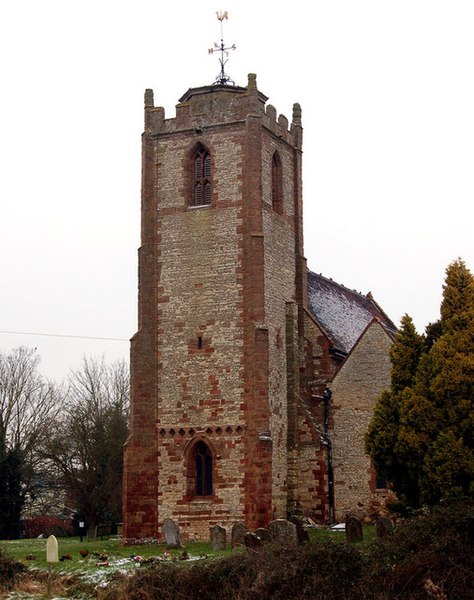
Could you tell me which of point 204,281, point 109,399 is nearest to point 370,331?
point 204,281

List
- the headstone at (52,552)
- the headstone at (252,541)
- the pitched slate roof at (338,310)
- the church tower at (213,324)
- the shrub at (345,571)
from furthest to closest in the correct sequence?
1. the pitched slate roof at (338,310)
2. the church tower at (213,324)
3. the headstone at (52,552)
4. the headstone at (252,541)
5. the shrub at (345,571)

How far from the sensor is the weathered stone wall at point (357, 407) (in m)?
35.8

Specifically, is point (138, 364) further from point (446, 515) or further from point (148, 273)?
point (446, 515)

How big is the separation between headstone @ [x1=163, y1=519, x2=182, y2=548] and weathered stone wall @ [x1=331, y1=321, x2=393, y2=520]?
7.04 m

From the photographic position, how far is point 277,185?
37.4 metres

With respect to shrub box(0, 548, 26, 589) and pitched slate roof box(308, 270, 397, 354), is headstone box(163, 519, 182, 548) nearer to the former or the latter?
shrub box(0, 548, 26, 589)

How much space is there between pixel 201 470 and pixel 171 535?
3.29 metres

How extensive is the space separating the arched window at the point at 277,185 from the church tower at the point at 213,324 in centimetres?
4

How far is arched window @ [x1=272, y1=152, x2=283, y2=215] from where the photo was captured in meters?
37.1

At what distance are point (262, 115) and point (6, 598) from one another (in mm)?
19473

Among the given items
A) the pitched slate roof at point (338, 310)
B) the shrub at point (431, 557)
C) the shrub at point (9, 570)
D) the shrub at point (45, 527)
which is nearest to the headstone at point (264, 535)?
the shrub at point (431, 557)

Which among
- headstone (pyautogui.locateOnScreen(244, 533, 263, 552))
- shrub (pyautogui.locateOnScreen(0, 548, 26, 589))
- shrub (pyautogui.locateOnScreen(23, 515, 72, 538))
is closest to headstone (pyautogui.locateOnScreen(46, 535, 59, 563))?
shrub (pyautogui.locateOnScreen(0, 548, 26, 589))

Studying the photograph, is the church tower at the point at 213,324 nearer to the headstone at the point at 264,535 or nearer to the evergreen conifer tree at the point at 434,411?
the evergreen conifer tree at the point at 434,411

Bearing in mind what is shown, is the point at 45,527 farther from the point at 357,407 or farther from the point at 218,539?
the point at 218,539
